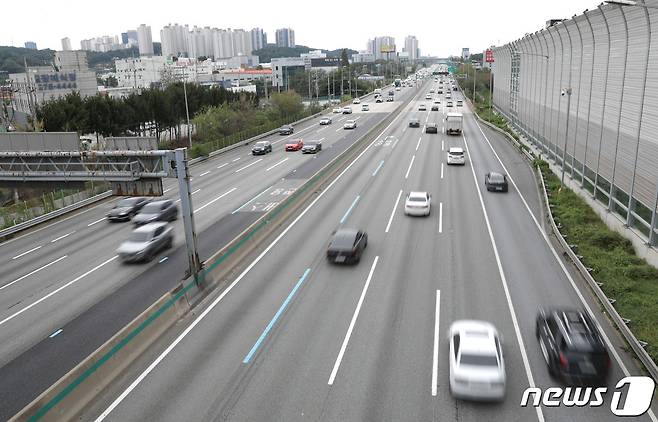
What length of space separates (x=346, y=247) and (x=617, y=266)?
12.3 metres

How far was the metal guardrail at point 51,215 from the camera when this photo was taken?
32.8m

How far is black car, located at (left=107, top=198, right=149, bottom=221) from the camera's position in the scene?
114 feet

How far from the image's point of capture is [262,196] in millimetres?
40594

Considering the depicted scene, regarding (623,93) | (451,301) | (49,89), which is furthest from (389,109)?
(451,301)

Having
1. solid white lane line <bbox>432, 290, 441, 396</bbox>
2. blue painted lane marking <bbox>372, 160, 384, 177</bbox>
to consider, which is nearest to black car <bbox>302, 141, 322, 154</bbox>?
blue painted lane marking <bbox>372, 160, 384, 177</bbox>

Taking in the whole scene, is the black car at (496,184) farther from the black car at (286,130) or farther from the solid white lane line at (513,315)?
the black car at (286,130)

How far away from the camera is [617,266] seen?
75.3 ft

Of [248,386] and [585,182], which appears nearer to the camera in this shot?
[248,386]

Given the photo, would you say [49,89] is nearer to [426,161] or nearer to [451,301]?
[426,161]

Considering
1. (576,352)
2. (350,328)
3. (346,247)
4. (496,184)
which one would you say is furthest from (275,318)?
(496,184)

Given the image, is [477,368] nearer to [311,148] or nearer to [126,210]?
[126,210]

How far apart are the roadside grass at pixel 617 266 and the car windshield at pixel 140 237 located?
21.7 meters

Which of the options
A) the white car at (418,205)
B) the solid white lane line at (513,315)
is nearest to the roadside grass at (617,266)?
the solid white lane line at (513,315)

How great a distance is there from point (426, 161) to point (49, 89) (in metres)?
82.9
